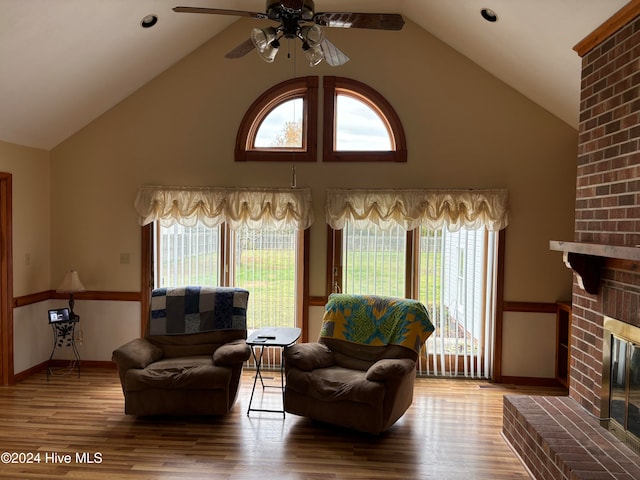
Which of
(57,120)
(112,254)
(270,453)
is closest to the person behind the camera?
(270,453)

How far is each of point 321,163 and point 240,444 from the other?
2872mm

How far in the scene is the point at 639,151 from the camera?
2.70m

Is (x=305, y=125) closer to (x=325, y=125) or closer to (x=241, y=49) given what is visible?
(x=325, y=125)

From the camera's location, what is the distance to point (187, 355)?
4332 mm

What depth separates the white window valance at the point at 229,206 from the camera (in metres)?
4.96

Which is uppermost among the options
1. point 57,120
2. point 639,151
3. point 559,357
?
point 57,120

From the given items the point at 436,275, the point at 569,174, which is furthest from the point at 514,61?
the point at 436,275

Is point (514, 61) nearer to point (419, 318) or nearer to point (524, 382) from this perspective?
point (419, 318)

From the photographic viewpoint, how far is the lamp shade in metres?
4.85

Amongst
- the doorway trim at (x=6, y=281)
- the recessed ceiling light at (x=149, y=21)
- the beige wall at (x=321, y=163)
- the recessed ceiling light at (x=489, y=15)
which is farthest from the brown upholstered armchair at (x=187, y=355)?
the recessed ceiling light at (x=489, y=15)

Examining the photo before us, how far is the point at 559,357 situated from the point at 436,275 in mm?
1524

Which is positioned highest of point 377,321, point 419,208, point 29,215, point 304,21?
point 304,21

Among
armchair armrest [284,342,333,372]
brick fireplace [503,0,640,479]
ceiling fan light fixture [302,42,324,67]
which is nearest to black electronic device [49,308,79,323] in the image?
armchair armrest [284,342,333,372]

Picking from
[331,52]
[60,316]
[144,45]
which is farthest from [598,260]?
[60,316]
